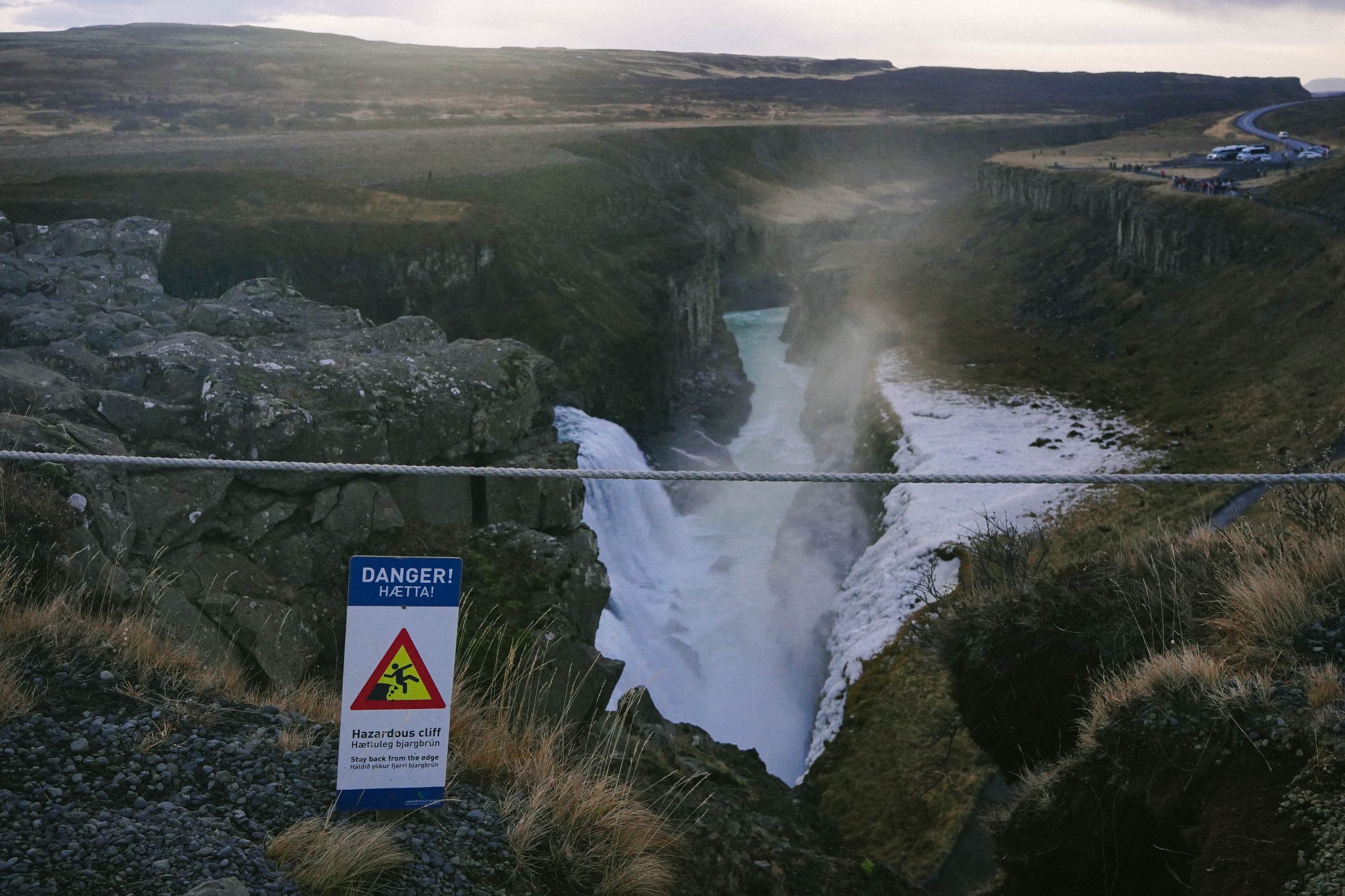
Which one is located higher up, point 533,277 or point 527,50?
point 527,50

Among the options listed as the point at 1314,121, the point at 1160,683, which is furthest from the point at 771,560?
the point at 1314,121

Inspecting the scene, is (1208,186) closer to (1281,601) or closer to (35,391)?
(1281,601)

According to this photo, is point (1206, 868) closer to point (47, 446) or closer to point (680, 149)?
point (47, 446)

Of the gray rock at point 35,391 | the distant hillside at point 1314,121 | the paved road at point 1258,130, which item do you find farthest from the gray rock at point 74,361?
the distant hillside at point 1314,121

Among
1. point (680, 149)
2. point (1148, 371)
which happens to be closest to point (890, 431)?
point (1148, 371)

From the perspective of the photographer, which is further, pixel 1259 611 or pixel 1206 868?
pixel 1259 611

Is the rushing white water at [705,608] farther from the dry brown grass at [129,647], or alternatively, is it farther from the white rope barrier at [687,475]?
the white rope barrier at [687,475]

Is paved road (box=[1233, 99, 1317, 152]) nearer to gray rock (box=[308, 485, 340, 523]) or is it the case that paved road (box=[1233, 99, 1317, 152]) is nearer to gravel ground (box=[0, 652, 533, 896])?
gray rock (box=[308, 485, 340, 523])
